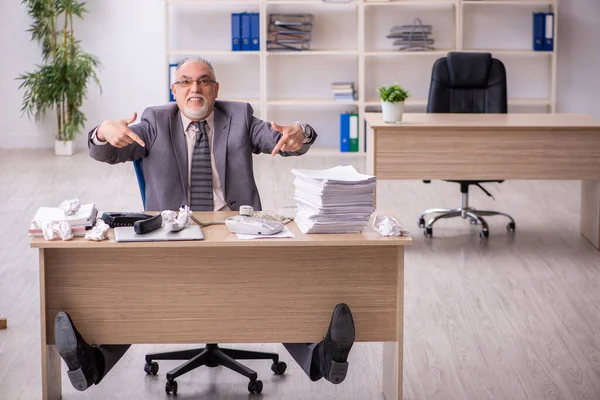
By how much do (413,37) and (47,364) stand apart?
610 centimetres

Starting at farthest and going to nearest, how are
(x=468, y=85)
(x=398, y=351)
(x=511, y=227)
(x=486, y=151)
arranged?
1. (x=468, y=85)
2. (x=511, y=227)
3. (x=486, y=151)
4. (x=398, y=351)

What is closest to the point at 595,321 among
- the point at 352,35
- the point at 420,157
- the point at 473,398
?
the point at 473,398

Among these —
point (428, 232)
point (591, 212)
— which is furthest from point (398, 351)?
point (591, 212)

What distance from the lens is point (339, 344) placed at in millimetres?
3166

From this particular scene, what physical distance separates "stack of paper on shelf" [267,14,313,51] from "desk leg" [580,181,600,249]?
3.53 meters

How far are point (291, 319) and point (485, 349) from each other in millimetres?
1125

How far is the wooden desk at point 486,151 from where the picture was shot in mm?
5625

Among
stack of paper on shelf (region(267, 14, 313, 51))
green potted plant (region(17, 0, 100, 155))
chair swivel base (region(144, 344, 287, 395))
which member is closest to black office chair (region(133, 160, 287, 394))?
chair swivel base (region(144, 344, 287, 395))

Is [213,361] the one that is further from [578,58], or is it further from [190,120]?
[578,58]

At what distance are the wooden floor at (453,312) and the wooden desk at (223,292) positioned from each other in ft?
0.36

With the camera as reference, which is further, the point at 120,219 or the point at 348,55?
the point at 348,55

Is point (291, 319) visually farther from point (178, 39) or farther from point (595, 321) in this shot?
point (178, 39)

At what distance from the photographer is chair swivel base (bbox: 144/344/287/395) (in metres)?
3.62

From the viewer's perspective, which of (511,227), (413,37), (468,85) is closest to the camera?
(511,227)
